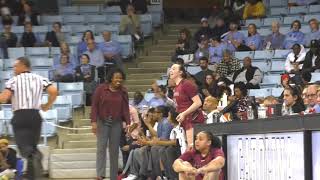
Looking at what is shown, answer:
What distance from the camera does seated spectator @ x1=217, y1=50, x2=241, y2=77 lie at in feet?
61.0

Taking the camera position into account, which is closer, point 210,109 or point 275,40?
point 210,109

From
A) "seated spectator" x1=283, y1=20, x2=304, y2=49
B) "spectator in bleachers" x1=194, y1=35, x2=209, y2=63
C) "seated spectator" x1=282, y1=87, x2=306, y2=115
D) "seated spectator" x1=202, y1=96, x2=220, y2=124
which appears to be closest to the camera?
"seated spectator" x1=282, y1=87, x2=306, y2=115

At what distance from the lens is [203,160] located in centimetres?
1098

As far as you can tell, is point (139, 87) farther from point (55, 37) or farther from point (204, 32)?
point (55, 37)

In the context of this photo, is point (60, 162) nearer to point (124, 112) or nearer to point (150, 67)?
point (124, 112)

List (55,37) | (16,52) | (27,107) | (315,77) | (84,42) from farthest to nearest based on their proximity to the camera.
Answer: (55,37) → (16,52) → (84,42) → (315,77) → (27,107)

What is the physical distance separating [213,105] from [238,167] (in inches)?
110

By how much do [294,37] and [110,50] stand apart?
170 inches

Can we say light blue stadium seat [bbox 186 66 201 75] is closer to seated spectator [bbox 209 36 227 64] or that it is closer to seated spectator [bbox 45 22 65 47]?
seated spectator [bbox 209 36 227 64]

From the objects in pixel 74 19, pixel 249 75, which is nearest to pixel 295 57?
pixel 249 75

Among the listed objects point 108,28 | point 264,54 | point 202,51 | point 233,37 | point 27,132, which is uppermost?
point 108,28

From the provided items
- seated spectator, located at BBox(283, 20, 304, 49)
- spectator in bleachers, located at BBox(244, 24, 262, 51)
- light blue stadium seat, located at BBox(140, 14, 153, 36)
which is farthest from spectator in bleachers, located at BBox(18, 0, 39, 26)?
seated spectator, located at BBox(283, 20, 304, 49)

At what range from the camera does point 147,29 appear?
2317 centimetres

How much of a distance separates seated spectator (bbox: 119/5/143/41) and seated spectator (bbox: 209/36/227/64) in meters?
2.96
